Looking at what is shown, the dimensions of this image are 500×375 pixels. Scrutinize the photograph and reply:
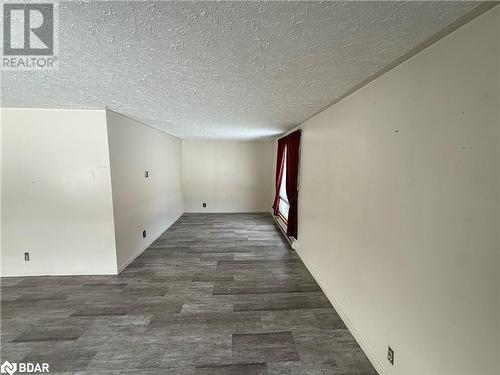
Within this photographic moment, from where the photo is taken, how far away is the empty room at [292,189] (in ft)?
2.97

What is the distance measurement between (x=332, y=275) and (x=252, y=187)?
432 centimetres

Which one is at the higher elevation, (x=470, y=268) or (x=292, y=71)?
(x=292, y=71)

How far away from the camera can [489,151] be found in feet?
2.78

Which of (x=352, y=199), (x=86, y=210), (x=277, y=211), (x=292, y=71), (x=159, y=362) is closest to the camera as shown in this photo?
(x=292, y=71)

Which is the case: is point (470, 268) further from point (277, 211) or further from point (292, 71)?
point (277, 211)

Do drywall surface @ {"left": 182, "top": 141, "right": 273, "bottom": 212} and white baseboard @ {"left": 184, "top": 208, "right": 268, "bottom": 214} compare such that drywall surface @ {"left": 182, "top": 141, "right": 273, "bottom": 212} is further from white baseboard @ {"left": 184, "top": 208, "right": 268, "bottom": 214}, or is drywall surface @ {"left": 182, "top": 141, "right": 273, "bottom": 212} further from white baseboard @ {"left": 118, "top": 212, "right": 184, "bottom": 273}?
white baseboard @ {"left": 118, "top": 212, "right": 184, "bottom": 273}

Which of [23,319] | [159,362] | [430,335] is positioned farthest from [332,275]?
[23,319]

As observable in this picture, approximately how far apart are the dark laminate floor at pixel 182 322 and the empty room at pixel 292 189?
19 mm

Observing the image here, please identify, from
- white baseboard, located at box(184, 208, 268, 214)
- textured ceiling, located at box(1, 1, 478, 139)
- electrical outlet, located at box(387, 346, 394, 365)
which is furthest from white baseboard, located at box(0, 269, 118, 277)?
white baseboard, located at box(184, 208, 268, 214)

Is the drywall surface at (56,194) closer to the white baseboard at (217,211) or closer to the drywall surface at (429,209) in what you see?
the drywall surface at (429,209)

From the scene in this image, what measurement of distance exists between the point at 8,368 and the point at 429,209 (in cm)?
307

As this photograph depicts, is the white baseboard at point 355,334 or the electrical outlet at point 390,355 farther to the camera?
the white baseboard at point 355,334

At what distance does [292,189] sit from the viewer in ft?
12.5

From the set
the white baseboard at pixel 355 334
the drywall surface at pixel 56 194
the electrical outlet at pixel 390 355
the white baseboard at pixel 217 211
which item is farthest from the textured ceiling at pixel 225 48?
the white baseboard at pixel 217 211
